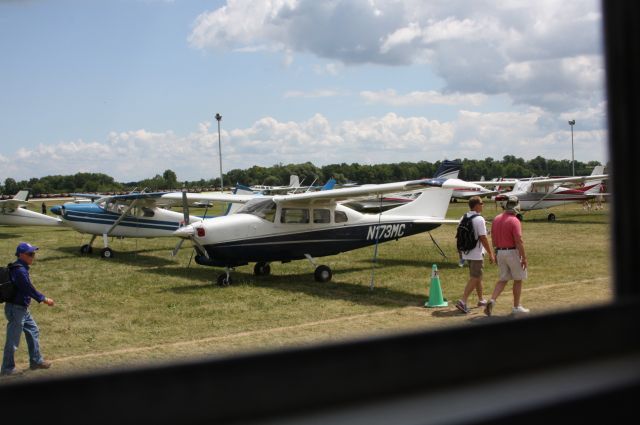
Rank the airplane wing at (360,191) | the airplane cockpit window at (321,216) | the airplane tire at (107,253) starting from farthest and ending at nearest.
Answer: the airplane tire at (107,253), the airplane cockpit window at (321,216), the airplane wing at (360,191)

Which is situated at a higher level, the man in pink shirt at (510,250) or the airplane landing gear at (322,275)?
the man in pink shirt at (510,250)

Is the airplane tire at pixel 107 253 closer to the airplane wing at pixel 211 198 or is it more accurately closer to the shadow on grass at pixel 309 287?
the airplane wing at pixel 211 198

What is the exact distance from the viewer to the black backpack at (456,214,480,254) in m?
10.2

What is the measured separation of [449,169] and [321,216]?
22.8 ft

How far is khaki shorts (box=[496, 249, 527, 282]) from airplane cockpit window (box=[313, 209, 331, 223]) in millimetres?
5712

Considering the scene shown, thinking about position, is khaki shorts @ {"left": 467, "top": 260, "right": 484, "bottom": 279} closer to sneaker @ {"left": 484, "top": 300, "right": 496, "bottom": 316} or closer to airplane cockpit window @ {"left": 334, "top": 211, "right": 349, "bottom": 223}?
sneaker @ {"left": 484, "top": 300, "right": 496, "bottom": 316}

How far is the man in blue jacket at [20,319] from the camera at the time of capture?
7.47 metres

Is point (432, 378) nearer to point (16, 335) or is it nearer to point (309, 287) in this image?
point (16, 335)

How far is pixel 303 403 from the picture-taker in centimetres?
68

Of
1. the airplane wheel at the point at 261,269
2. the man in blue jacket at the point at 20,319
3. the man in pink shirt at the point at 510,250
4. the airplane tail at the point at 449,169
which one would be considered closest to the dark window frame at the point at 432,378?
the man in blue jacket at the point at 20,319

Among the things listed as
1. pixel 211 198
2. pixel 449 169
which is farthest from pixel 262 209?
pixel 449 169

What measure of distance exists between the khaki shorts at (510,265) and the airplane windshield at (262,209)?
19.6 feet

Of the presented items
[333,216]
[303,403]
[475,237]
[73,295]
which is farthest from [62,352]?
[303,403]

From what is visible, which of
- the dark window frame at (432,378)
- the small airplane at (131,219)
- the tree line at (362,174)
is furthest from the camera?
the tree line at (362,174)
